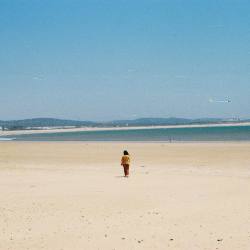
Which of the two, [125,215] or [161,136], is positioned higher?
[125,215]

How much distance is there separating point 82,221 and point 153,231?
188cm

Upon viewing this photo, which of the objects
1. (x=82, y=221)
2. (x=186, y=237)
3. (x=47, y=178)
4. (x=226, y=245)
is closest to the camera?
(x=226, y=245)

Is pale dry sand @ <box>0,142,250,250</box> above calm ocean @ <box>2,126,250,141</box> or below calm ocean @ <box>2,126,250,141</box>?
above

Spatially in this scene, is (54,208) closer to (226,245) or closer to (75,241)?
(75,241)

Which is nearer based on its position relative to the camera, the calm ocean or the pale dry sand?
the pale dry sand

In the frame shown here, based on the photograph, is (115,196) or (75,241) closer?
(75,241)

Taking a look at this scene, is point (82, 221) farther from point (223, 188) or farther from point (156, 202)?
point (223, 188)

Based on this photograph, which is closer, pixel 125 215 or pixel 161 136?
pixel 125 215

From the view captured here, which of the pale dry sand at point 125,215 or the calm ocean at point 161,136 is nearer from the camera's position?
the pale dry sand at point 125,215

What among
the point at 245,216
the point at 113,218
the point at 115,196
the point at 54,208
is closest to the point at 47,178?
the point at 115,196

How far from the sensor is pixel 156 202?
45.4 ft

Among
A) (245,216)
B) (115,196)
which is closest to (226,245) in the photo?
(245,216)

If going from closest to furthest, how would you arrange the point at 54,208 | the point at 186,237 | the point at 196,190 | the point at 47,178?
the point at 186,237, the point at 54,208, the point at 196,190, the point at 47,178

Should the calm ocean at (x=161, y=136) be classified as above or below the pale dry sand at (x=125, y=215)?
Result: below
